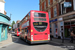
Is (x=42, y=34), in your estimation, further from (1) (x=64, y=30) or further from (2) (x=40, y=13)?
(1) (x=64, y=30)

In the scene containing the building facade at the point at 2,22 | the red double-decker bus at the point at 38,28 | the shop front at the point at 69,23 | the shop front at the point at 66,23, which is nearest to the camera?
the red double-decker bus at the point at 38,28

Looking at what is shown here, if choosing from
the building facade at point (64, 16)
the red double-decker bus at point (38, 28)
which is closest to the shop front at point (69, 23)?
the building facade at point (64, 16)

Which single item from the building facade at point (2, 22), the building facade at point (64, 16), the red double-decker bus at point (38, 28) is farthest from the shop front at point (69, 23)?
the building facade at point (2, 22)

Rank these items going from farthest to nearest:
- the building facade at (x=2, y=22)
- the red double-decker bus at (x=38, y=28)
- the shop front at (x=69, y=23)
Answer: the shop front at (x=69, y=23), the building facade at (x=2, y=22), the red double-decker bus at (x=38, y=28)

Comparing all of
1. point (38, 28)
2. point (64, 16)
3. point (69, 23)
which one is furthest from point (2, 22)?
point (69, 23)

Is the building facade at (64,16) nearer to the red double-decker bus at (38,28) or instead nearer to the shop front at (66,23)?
the shop front at (66,23)

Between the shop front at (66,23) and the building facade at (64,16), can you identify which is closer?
the building facade at (64,16)

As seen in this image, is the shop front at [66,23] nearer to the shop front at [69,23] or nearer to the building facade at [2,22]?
the shop front at [69,23]

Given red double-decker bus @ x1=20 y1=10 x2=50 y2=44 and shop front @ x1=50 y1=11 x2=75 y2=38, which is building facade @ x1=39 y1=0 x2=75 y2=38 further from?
red double-decker bus @ x1=20 y1=10 x2=50 y2=44

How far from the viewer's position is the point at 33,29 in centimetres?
973

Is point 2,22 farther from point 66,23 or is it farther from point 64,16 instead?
point 66,23

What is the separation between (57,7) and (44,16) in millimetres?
10019

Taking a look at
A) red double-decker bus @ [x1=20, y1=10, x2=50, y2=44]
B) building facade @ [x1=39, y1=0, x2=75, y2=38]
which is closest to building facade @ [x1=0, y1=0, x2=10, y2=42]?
red double-decker bus @ [x1=20, y1=10, x2=50, y2=44]

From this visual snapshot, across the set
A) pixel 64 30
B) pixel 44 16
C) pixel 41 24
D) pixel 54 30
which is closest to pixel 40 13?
pixel 44 16
